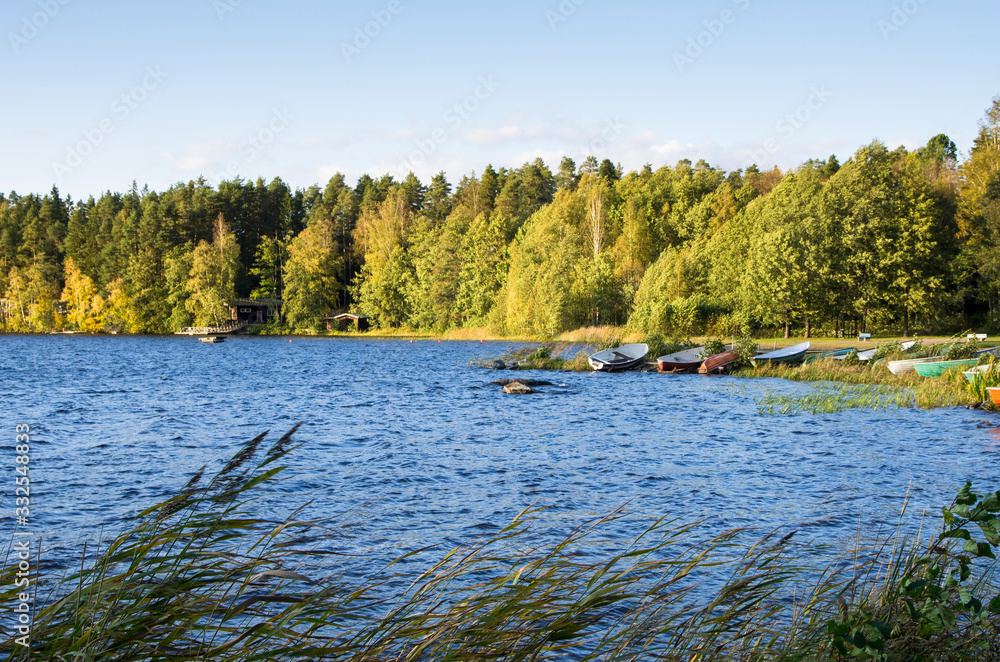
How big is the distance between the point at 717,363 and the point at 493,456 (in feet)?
72.2

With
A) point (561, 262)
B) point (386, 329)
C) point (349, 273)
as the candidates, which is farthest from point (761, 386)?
point (349, 273)

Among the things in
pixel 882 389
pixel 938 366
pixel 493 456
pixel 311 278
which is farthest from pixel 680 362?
pixel 311 278

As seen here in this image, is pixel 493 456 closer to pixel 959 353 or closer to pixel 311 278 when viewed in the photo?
pixel 959 353

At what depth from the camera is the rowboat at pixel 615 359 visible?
3784 centimetres

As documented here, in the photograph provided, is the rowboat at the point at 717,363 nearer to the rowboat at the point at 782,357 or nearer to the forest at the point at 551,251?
the rowboat at the point at 782,357

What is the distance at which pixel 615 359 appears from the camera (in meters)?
38.4

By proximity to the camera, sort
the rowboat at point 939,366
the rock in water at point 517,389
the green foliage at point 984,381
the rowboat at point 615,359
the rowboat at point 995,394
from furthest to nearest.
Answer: the rowboat at point 615,359 < the rock in water at point 517,389 < the rowboat at point 939,366 < the green foliage at point 984,381 < the rowboat at point 995,394

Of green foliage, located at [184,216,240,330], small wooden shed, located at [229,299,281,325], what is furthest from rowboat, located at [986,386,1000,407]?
small wooden shed, located at [229,299,281,325]

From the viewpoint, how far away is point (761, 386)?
29.8 m

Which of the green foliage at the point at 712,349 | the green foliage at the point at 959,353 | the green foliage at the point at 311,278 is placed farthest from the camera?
the green foliage at the point at 311,278

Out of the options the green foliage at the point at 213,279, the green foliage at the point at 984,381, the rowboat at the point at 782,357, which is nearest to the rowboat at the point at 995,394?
the green foliage at the point at 984,381

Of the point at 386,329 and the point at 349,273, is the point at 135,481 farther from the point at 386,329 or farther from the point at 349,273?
the point at 349,273

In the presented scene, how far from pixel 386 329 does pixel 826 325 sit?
5199 cm

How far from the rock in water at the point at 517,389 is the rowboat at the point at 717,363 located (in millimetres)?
10710
